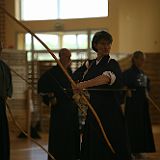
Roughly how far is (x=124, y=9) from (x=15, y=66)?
13.2 feet

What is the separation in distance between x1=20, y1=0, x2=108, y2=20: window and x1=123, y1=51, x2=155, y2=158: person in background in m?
6.09

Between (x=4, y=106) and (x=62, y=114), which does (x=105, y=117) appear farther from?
(x=62, y=114)

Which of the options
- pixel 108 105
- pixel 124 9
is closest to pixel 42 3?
pixel 124 9

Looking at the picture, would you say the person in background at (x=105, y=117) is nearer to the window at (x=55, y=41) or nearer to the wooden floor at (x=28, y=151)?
the wooden floor at (x=28, y=151)

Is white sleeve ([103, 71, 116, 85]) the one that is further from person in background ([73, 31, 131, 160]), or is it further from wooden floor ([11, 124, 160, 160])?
wooden floor ([11, 124, 160, 160])

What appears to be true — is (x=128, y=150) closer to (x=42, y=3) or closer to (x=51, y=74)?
(x=51, y=74)

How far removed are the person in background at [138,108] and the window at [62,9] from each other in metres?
6.09

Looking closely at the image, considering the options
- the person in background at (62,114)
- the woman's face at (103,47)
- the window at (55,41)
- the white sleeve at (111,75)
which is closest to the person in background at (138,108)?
the person in background at (62,114)

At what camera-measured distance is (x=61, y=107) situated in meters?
4.59

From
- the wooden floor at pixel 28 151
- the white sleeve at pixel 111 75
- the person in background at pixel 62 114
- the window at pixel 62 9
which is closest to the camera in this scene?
the white sleeve at pixel 111 75

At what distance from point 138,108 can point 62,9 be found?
683 cm

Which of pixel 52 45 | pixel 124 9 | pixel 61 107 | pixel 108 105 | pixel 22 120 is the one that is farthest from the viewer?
pixel 52 45

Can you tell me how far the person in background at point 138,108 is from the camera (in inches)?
221

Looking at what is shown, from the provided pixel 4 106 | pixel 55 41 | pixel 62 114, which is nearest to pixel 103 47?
pixel 4 106
